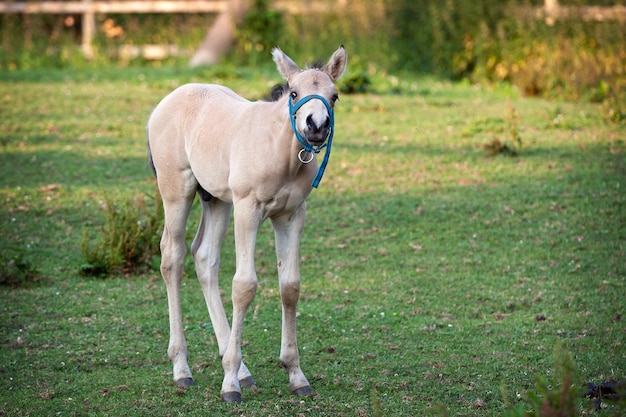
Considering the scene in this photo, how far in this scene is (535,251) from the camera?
27.6 feet

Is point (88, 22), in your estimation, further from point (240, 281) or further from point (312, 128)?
point (312, 128)

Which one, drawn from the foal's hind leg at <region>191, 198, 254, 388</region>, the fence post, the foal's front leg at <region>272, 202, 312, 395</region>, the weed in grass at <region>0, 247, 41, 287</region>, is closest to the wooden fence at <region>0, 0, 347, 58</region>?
the fence post

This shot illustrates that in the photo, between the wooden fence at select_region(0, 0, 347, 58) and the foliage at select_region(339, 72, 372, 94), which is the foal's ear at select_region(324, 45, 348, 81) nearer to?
the foliage at select_region(339, 72, 372, 94)

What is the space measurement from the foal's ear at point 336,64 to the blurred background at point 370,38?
8.87 meters

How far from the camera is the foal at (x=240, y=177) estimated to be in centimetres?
511

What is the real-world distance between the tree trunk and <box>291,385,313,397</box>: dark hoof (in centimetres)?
1456

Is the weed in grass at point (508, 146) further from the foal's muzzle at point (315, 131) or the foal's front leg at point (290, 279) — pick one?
the foal's muzzle at point (315, 131)

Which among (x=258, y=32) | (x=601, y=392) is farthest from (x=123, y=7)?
(x=601, y=392)

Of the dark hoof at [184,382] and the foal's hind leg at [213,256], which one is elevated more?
the foal's hind leg at [213,256]

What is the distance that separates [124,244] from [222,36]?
1236 centimetres

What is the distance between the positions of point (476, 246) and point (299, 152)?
158 inches

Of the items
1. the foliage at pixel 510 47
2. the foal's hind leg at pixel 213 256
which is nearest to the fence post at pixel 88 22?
the foliage at pixel 510 47

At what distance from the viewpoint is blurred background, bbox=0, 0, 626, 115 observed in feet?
50.1

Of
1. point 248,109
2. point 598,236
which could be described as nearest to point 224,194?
point 248,109
